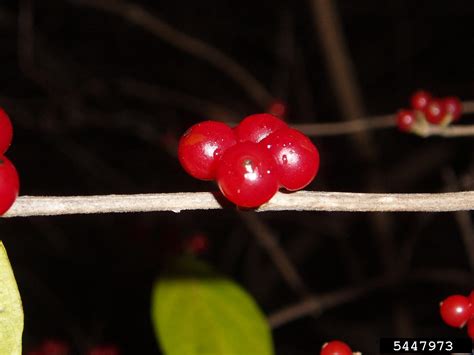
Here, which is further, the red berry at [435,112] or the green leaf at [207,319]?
the red berry at [435,112]

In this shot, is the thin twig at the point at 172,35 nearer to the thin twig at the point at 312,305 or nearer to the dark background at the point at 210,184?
the dark background at the point at 210,184

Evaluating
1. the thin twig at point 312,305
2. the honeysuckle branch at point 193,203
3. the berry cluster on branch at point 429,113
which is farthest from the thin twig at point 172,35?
the honeysuckle branch at point 193,203

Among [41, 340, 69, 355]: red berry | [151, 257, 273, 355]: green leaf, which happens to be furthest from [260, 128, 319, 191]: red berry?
[41, 340, 69, 355]: red berry

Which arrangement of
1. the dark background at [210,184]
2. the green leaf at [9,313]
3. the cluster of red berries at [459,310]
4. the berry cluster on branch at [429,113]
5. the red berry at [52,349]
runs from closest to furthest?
the green leaf at [9,313] → the cluster of red berries at [459,310] → the berry cluster on branch at [429,113] → the red berry at [52,349] → the dark background at [210,184]

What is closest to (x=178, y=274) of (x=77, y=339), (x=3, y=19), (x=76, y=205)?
(x=76, y=205)

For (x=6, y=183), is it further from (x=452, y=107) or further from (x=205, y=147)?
(x=452, y=107)

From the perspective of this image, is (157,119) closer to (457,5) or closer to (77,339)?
(77,339)
